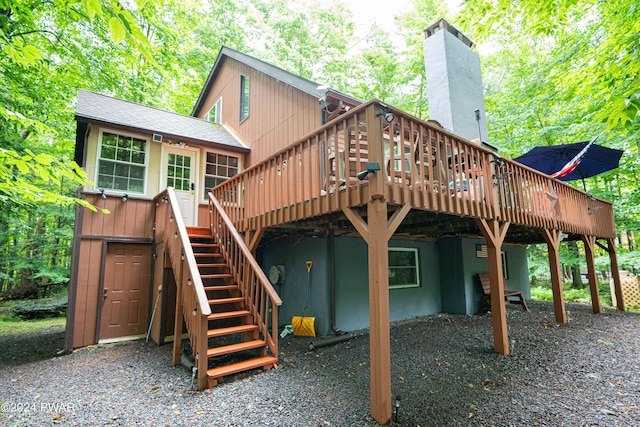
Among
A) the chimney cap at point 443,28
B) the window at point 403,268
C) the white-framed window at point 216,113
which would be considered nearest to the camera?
the window at point 403,268

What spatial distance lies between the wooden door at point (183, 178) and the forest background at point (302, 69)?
2.13 metres

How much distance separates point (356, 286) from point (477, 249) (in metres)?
3.94

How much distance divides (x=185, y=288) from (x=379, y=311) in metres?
3.07

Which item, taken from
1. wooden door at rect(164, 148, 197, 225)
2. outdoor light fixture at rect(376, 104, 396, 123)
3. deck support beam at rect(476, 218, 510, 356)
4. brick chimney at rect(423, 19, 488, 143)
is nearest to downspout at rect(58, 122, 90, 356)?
wooden door at rect(164, 148, 197, 225)

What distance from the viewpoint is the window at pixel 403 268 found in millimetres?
7547

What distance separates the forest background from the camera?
4.54 metres

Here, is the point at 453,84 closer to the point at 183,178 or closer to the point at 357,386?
the point at 183,178

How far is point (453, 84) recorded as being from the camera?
8398 millimetres

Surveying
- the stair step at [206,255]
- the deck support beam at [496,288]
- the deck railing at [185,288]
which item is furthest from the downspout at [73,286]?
the deck support beam at [496,288]

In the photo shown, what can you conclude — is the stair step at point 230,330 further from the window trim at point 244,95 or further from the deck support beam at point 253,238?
the window trim at point 244,95

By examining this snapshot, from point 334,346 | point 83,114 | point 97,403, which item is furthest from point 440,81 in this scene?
point 97,403

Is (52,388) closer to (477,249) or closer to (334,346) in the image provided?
(334,346)

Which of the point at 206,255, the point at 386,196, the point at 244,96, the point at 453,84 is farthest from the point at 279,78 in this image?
the point at 386,196

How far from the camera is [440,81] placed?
8516 millimetres
